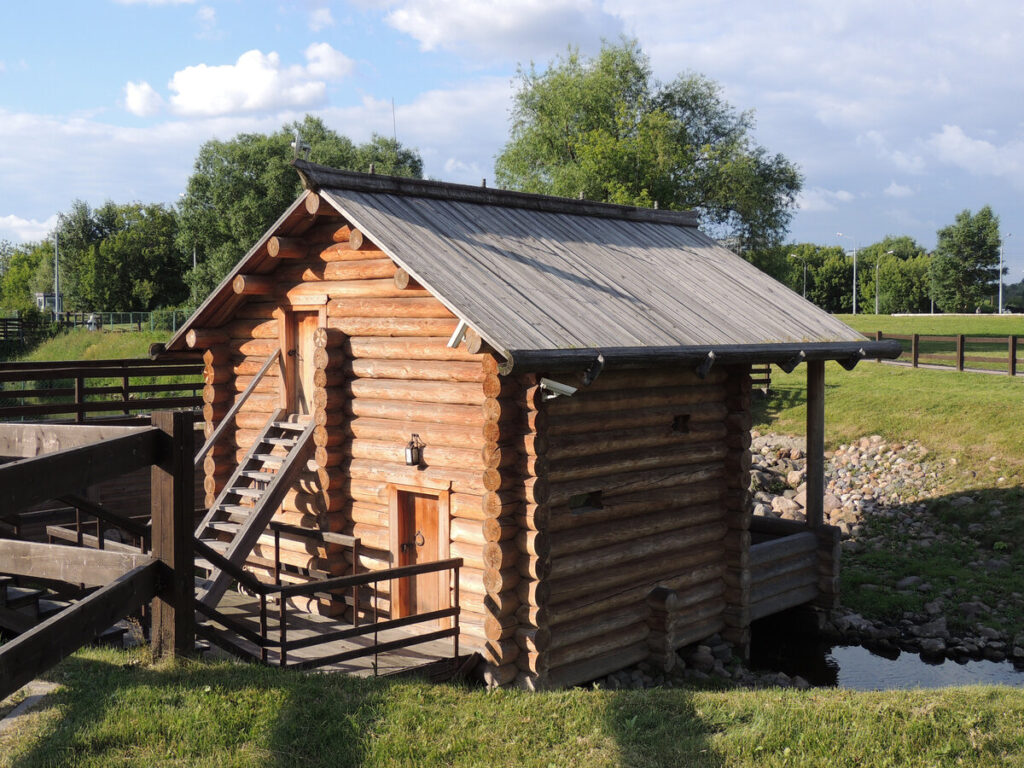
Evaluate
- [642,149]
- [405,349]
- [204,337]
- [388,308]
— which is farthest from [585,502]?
[642,149]

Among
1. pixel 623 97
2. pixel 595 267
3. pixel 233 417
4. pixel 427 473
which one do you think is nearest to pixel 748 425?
pixel 595 267

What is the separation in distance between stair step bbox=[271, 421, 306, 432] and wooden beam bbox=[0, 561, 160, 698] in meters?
6.69

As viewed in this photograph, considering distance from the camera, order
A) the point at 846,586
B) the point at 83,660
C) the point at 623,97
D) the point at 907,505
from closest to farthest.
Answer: the point at 83,660
the point at 846,586
the point at 907,505
the point at 623,97

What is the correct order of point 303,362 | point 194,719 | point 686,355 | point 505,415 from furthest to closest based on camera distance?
point 303,362 < point 686,355 < point 505,415 < point 194,719

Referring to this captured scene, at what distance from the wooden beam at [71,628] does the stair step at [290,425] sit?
6.69 meters

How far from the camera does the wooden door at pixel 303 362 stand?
13695 millimetres

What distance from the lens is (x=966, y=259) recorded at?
66.9 meters

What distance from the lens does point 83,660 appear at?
7.83 m

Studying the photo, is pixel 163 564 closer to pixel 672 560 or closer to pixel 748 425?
pixel 672 560

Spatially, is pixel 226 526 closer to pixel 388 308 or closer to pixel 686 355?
pixel 388 308

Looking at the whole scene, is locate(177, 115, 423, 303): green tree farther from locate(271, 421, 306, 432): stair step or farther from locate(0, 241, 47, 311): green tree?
locate(271, 421, 306, 432): stair step

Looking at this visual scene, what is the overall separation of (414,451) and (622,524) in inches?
111

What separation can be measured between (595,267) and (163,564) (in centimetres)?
864

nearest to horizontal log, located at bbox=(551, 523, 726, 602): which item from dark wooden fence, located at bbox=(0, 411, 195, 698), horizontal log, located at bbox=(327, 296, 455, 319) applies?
horizontal log, located at bbox=(327, 296, 455, 319)
